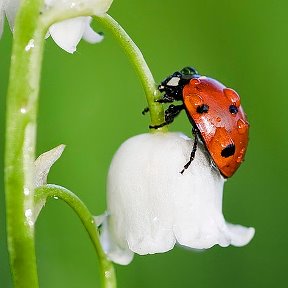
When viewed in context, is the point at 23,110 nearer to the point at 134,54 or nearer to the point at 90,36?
the point at 134,54

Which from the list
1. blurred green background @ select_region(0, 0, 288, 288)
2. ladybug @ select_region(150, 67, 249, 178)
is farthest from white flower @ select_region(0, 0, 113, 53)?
blurred green background @ select_region(0, 0, 288, 288)

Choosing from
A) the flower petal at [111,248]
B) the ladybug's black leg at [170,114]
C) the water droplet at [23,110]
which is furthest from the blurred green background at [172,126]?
the water droplet at [23,110]

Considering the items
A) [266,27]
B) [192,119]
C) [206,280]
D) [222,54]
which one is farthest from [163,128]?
[266,27]

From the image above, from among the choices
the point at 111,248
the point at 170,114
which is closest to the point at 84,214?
the point at 111,248

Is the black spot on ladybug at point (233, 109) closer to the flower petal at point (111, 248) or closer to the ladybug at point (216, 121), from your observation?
the ladybug at point (216, 121)

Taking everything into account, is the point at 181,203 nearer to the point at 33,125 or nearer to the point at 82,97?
the point at 33,125

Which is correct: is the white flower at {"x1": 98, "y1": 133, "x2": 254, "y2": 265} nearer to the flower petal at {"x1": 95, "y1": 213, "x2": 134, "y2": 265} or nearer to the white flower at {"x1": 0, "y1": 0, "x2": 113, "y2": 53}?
the flower petal at {"x1": 95, "y1": 213, "x2": 134, "y2": 265}
